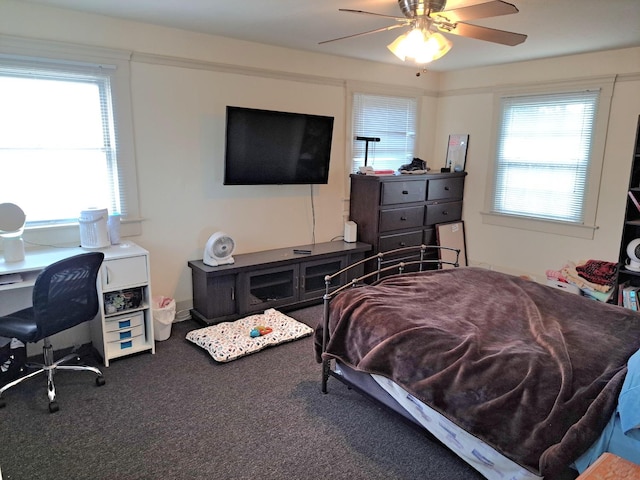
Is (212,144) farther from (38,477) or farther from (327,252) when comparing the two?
(38,477)

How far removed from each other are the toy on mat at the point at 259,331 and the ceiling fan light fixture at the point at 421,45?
2.33 metres

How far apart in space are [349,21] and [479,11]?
126cm

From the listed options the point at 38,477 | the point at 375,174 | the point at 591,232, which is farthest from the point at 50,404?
the point at 591,232

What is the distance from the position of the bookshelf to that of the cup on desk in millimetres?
4162

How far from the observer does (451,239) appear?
5.38 metres

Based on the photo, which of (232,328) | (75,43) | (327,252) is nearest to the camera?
(75,43)

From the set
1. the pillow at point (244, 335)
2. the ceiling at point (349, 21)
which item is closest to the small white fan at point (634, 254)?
the ceiling at point (349, 21)

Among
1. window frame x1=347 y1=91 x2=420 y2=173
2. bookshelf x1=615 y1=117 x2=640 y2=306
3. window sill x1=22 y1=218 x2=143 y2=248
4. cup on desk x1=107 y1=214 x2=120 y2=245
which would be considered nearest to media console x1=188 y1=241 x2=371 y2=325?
cup on desk x1=107 y1=214 x2=120 y2=245

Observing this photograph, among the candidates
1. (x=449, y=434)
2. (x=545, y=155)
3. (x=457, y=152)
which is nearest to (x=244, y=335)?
(x=449, y=434)

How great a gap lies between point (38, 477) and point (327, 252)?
9.58ft

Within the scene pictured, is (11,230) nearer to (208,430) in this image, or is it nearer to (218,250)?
(218,250)

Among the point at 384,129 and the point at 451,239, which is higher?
the point at 384,129

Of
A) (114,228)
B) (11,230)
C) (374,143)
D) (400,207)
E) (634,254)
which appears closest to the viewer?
(11,230)

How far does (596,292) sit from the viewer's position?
3852 mm
